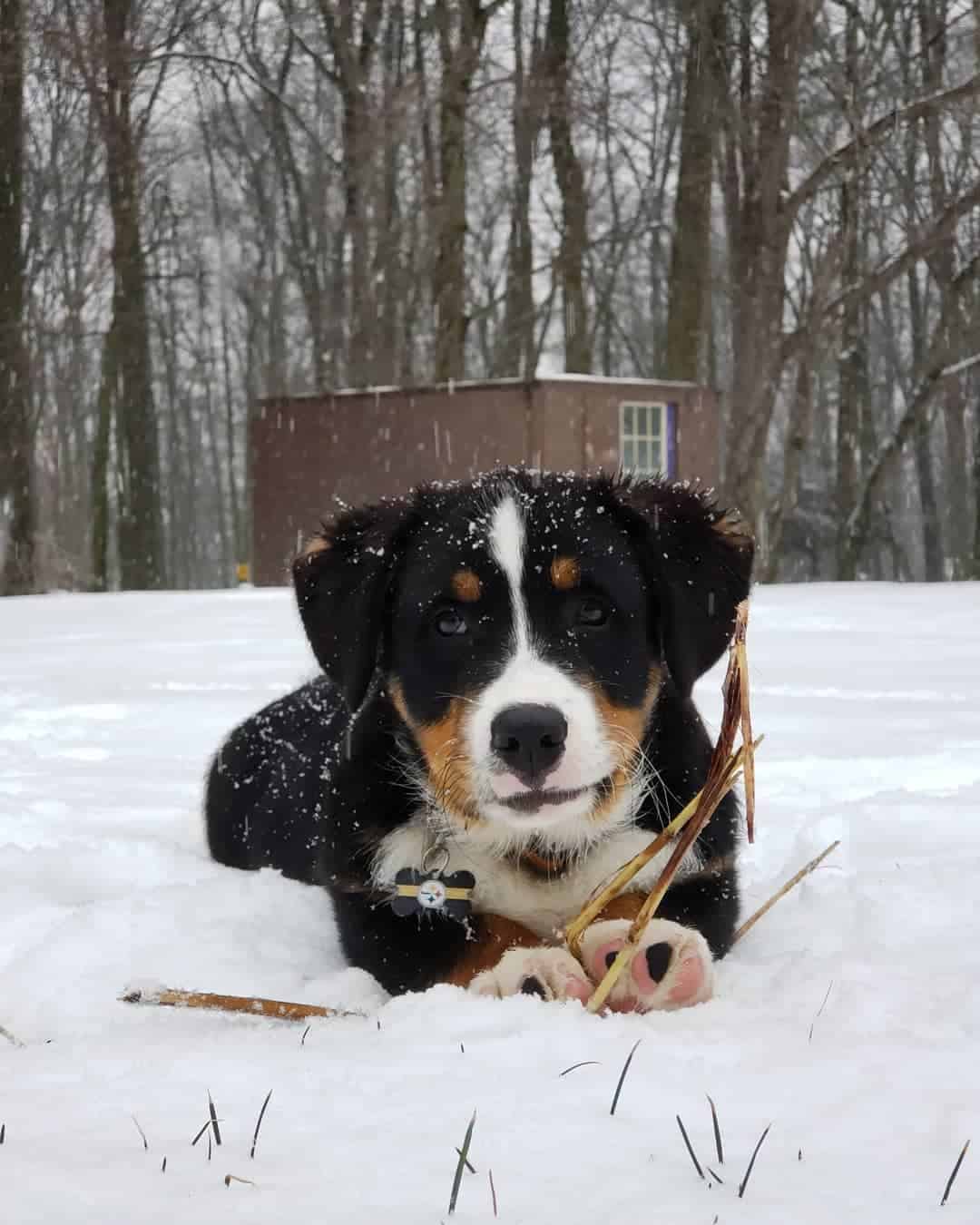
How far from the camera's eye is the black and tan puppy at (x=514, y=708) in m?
3.23

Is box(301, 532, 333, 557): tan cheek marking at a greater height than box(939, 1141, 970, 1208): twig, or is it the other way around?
box(301, 532, 333, 557): tan cheek marking

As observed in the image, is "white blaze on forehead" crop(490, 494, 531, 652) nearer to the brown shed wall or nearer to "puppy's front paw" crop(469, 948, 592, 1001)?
"puppy's front paw" crop(469, 948, 592, 1001)

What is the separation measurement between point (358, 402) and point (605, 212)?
52.1 feet

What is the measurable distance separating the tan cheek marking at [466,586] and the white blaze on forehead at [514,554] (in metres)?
0.08

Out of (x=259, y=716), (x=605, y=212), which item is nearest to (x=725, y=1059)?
(x=259, y=716)

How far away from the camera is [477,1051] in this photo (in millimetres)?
A: 2430

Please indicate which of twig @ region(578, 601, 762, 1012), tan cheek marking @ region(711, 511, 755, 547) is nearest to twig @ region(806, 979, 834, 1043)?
twig @ region(578, 601, 762, 1012)

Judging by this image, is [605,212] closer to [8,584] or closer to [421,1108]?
[8,584]

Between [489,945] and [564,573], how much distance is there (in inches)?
37.1

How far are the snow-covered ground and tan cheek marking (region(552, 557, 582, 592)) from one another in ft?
3.35

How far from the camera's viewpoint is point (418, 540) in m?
3.79

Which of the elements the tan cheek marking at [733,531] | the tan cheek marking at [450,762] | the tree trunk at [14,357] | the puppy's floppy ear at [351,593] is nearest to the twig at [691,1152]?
the tan cheek marking at [450,762]

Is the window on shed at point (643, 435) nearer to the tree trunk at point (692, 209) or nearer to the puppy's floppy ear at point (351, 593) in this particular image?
the tree trunk at point (692, 209)

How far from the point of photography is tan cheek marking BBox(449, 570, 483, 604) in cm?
349
